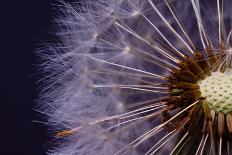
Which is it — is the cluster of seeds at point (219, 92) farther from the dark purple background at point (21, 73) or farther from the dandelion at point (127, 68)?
the dark purple background at point (21, 73)

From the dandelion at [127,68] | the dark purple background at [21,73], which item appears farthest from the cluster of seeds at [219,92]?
the dark purple background at [21,73]

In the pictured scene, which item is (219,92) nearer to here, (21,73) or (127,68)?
(127,68)

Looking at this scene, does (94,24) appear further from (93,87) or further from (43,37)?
(43,37)

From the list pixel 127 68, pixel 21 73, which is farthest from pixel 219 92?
pixel 21 73

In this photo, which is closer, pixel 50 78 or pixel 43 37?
pixel 50 78

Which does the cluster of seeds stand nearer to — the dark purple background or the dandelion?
the dandelion

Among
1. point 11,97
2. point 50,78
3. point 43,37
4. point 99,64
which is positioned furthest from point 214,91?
point 11,97

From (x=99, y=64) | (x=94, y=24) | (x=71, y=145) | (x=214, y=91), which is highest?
(x=94, y=24)
